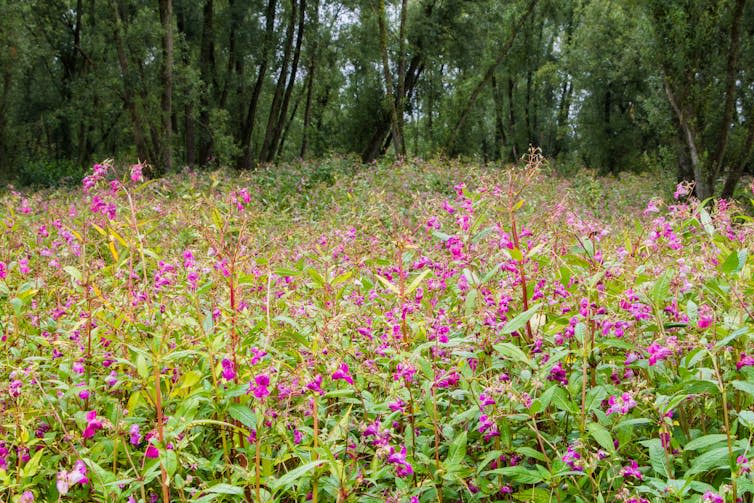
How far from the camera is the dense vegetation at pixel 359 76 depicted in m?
11.1

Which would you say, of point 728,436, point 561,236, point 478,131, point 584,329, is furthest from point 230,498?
point 478,131

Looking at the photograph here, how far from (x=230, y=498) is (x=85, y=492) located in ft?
1.67

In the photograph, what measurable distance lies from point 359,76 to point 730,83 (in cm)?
2193

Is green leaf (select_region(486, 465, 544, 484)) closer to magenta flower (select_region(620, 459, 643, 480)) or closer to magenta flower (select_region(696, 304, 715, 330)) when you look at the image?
magenta flower (select_region(620, 459, 643, 480))

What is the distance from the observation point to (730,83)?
1046 centimetres

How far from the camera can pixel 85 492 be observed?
75.2 inches

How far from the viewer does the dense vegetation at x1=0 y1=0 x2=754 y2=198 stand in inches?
436

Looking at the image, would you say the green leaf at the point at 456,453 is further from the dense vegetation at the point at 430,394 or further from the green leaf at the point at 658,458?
the green leaf at the point at 658,458

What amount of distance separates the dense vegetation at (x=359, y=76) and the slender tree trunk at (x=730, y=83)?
34 millimetres

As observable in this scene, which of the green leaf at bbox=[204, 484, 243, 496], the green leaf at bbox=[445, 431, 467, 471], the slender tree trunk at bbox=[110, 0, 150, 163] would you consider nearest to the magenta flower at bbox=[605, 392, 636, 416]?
the green leaf at bbox=[445, 431, 467, 471]

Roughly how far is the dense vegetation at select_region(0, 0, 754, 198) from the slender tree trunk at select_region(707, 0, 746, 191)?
0.11 ft

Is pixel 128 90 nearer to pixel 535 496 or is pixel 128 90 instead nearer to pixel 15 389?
pixel 15 389

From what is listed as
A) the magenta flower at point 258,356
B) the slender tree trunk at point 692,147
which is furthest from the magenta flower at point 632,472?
the slender tree trunk at point 692,147

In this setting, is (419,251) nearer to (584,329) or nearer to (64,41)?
(584,329)
